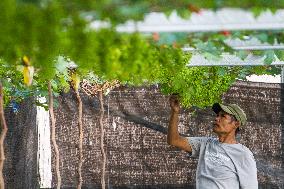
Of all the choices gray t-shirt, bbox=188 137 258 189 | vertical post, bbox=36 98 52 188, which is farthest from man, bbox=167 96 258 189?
vertical post, bbox=36 98 52 188

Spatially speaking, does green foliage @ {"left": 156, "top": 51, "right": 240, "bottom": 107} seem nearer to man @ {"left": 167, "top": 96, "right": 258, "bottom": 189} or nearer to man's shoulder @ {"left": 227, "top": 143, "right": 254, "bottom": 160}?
man @ {"left": 167, "top": 96, "right": 258, "bottom": 189}

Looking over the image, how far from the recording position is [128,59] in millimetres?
4266

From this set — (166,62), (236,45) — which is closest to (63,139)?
(236,45)

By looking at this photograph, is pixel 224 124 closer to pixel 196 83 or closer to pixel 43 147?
pixel 196 83

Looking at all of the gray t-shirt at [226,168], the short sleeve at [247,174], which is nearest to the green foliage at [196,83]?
the gray t-shirt at [226,168]

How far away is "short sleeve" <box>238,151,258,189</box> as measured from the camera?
671cm

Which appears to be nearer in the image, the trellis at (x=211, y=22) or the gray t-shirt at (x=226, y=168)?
the trellis at (x=211, y=22)

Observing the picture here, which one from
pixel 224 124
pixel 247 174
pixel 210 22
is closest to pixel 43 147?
pixel 224 124

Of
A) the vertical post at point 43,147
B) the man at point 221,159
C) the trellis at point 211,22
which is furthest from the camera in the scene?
the vertical post at point 43,147

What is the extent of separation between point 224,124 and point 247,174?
0.48 meters

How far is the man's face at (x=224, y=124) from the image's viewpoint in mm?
6930

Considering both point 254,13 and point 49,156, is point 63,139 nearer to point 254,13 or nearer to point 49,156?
point 49,156

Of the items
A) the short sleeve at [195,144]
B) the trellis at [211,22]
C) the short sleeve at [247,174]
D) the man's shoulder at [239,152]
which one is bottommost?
the short sleeve at [247,174]

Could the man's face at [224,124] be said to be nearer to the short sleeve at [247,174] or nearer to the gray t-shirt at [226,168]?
the gray t-shirt at [226,168]
